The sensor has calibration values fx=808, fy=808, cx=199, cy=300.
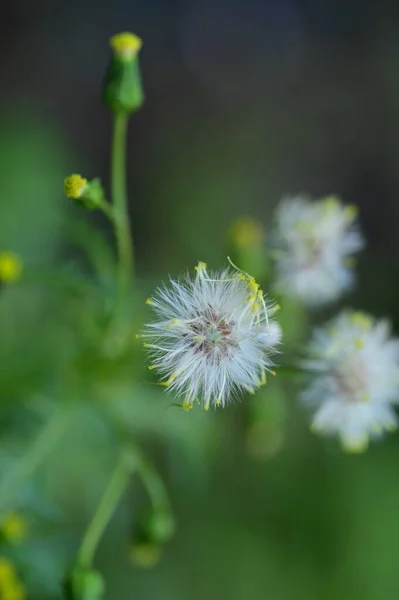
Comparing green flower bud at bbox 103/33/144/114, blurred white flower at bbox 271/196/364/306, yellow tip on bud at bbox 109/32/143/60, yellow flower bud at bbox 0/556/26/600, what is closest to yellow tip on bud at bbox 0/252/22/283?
green flower bud at bbox 103/33/144/114

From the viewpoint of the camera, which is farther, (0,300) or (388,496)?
(388,496)

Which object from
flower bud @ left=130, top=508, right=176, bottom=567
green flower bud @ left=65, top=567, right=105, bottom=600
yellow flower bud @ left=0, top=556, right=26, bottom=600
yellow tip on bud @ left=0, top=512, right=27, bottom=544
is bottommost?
green flower bud @ left=65, top=567, right=105, bottom=600

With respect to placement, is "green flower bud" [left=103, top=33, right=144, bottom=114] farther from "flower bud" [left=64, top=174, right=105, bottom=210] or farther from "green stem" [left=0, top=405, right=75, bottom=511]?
"green stem" [left=0, top=405, right=75, bottom=511]

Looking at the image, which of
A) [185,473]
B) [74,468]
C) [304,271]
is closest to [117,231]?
[304,271]

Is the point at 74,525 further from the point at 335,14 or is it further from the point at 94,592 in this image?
the point at 335,14

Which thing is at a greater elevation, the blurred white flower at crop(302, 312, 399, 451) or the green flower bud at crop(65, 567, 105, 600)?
the blurred white flower at crop(302, 312, 399, 451)

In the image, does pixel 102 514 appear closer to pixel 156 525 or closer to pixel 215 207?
pixel 156 525

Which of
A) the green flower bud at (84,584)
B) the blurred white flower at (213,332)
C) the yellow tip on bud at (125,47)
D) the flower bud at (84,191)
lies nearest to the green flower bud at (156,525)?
the green flower bud at (84,584)

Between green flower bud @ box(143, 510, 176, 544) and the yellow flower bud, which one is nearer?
green flower bud @ box(143, 510, 176, 544)
